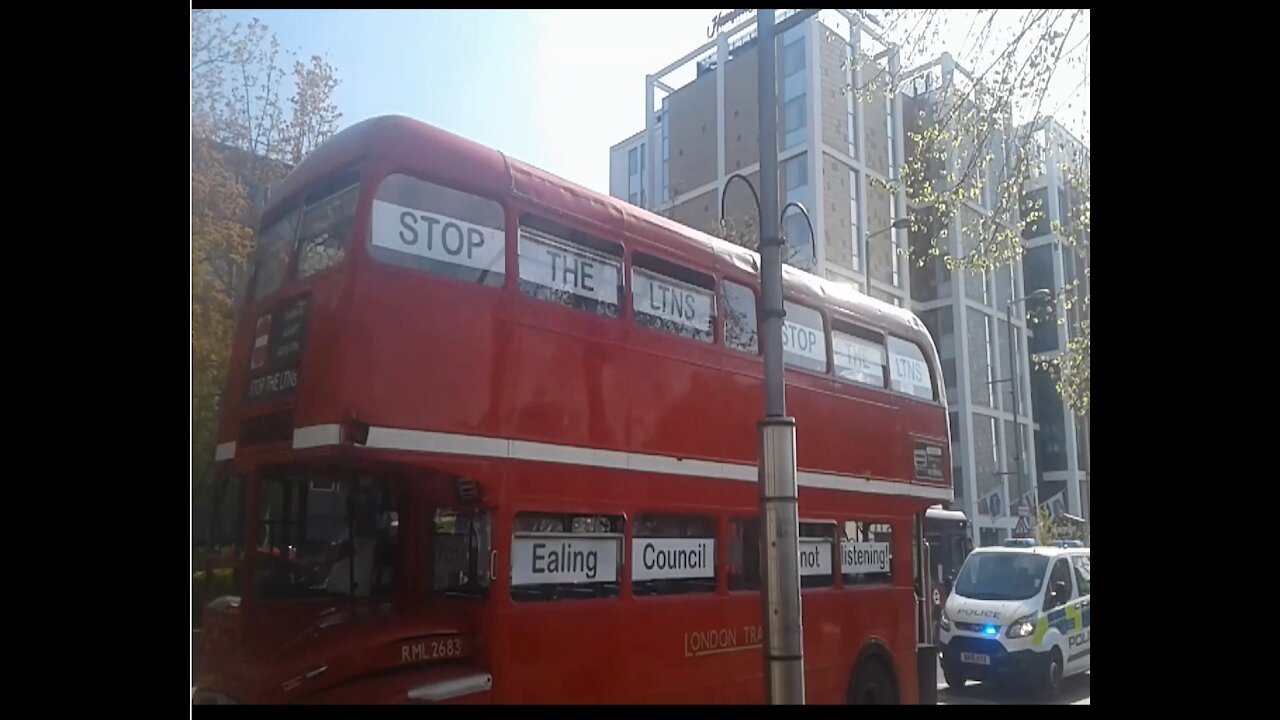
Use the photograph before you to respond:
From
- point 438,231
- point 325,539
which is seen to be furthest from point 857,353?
point 325,539

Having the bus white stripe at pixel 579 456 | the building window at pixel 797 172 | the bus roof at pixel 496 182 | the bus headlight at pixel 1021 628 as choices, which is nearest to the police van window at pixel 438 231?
the bus roof at pixel 496 182

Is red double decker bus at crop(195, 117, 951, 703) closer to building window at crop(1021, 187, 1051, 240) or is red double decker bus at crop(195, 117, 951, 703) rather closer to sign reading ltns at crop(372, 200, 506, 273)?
sign reading ltns at crop(372, 200, 506, 273)

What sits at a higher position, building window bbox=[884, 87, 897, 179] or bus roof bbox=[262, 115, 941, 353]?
building window bbox=[884, 87, 897, 179]

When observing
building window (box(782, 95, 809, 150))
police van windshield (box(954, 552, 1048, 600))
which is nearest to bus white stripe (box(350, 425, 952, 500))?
building window (box(782, 95, 809, 150))

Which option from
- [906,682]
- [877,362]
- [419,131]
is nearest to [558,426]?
[419,131]

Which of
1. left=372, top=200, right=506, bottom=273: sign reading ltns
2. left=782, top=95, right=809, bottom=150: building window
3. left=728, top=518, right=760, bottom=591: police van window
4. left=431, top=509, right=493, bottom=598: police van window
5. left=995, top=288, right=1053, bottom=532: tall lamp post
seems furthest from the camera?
left=995, top=288, right=1053, bottom=532: tall lamp post

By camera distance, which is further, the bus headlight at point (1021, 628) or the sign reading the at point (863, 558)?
the bus headlight at point (1021, 628)

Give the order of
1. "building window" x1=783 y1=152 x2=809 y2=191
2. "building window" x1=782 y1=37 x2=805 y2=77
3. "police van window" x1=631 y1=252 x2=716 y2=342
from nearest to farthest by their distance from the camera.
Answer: "police van window" x1=631 y1=252 x2=716 y2=342 → "building window" x1=782 y1=37 x2=805 y2=77 → "building window" x1=783 y1=152 x2=809 y2=191

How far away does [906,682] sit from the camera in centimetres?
778

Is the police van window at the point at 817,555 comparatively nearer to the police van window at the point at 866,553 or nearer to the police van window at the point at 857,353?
the police van window at the point at 866,553

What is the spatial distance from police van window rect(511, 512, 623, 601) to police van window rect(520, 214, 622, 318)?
3.85 ft

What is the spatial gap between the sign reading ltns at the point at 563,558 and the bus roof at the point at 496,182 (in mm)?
1797

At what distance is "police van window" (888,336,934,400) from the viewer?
25.5ft

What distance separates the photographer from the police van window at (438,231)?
455cm
